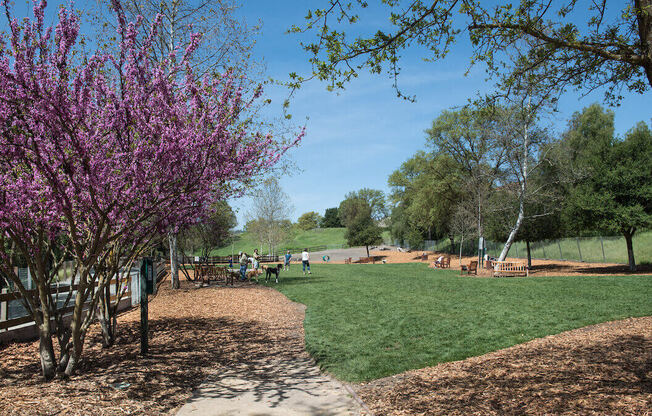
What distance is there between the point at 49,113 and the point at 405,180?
56845 mm

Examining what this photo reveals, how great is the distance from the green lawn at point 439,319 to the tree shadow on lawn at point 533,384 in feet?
2.32

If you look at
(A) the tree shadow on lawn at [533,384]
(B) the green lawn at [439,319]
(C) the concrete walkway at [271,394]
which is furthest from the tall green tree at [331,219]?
(A) the tree shadow on lawn at [533,384]

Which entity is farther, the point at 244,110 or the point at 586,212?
the point at 586,212

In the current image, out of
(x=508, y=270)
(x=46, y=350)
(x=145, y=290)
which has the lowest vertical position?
(x=508, y=270)

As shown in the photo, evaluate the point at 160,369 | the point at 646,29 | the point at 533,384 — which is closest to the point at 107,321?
the point at 160,369

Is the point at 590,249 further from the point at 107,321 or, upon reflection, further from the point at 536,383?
the point at 107,321

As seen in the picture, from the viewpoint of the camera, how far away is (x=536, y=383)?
16.5 ft

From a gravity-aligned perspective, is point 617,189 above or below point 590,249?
above

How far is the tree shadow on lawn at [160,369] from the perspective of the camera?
5195 mm

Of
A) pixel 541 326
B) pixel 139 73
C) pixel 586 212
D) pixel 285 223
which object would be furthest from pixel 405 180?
pixel 139 73

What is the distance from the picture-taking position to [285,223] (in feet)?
198

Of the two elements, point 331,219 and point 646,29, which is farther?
point 331,219

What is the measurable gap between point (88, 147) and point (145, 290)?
3237mm

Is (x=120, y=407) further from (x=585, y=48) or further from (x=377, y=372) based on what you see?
(x=585, y=48)
